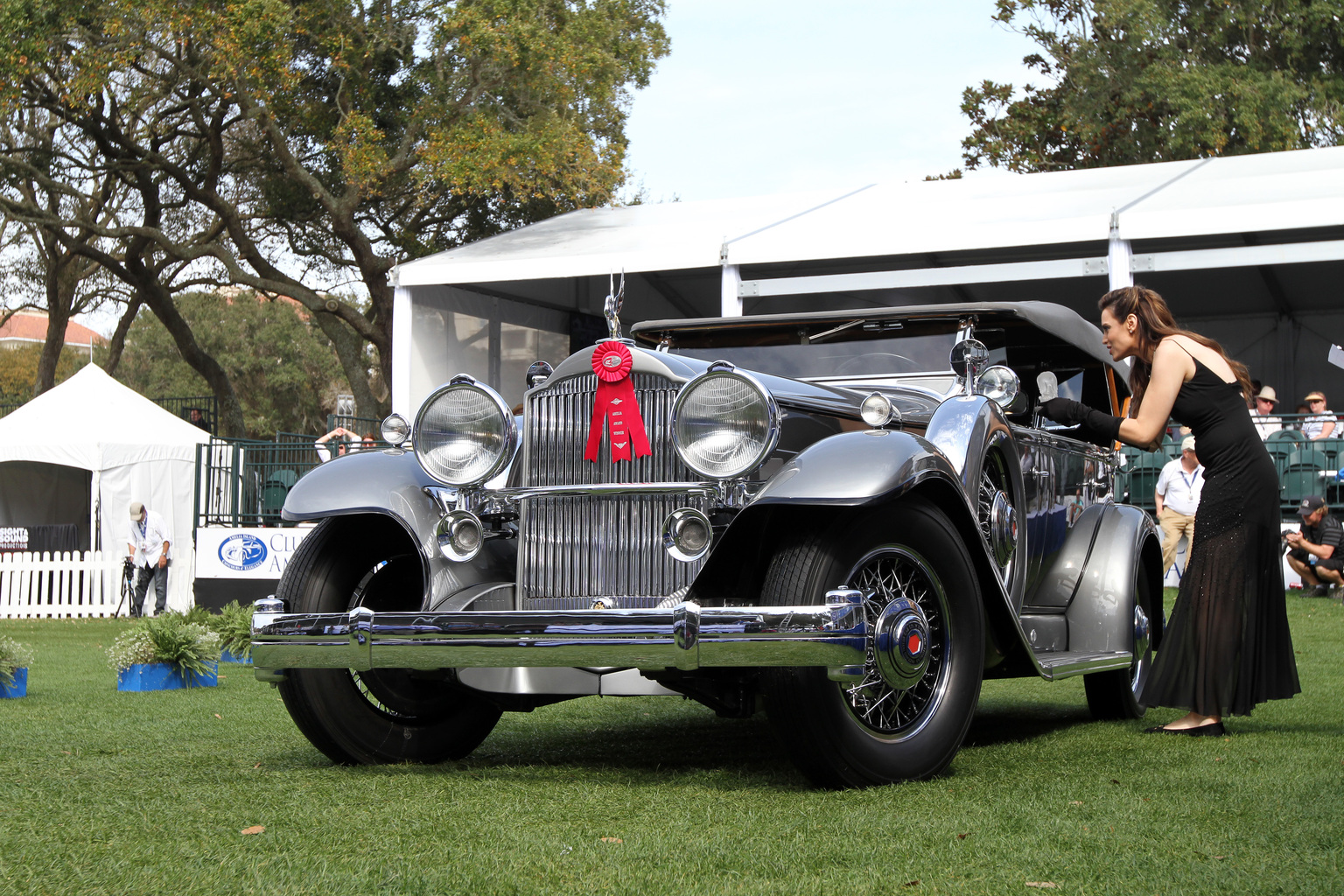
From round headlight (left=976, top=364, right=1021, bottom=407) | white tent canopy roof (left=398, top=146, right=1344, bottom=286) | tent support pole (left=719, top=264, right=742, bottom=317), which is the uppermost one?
white tent canopy roof (left=398, top=146, right=1344, bottom=286)

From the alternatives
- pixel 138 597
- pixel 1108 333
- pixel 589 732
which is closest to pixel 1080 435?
pixel 1108 333

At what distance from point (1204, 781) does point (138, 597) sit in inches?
583

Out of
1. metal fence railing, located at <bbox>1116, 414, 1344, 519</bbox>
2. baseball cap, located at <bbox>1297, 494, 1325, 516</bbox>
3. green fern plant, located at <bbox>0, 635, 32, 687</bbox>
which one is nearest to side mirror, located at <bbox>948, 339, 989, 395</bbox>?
green fern plant, located at <bbox>0, 635, 32, 687</bbox>

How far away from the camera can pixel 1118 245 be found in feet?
43.4

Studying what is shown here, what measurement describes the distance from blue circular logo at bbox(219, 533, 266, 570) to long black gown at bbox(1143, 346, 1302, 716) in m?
12.0

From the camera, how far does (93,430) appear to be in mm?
17969

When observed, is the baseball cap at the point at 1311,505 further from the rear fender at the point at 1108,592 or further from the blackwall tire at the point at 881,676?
the blackwall tire at the point at 881,676

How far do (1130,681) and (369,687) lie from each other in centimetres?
336

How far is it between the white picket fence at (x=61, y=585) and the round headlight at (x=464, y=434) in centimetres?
1348

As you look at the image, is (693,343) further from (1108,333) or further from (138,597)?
(138,597)

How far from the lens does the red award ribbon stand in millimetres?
4191

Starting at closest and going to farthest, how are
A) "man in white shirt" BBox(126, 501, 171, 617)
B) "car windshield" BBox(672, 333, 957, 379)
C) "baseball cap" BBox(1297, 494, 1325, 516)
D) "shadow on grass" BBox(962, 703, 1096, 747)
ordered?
"shadow on grass" BBox(962, 703, 1096, 747)
"car windshield" BBox(672, 333, 957, 379)
"baseball cap" BBox(1297, 494, 1325, 516)
"man in white shirt" BBox(126, 501, 171, 617)

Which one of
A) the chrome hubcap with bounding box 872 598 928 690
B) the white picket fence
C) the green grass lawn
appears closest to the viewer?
the green grass lawn

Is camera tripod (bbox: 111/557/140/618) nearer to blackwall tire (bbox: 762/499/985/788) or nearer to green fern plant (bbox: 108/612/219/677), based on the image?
green fern plant (bbox: 108/612/219/677)
